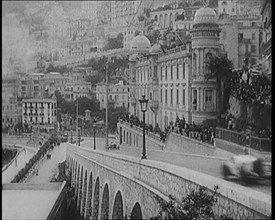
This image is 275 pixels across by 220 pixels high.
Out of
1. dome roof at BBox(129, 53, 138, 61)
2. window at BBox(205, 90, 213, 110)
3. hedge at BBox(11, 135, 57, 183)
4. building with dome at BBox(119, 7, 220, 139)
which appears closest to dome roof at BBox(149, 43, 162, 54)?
building with dome at BBox(119, 7, 220, 139)

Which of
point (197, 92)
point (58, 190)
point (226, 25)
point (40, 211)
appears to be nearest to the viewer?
point (197, 92)

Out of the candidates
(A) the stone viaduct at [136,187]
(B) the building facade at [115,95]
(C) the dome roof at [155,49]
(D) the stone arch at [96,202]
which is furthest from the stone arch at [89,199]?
(C) the dome roof at [155,49]

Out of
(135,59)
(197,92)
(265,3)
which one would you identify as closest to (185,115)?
(197,92)

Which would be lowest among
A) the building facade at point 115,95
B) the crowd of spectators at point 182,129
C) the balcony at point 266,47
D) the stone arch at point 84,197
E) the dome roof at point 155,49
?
the stone arch at point 84,197

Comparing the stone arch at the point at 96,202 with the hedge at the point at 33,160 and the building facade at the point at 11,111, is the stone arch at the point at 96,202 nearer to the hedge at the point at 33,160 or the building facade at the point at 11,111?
the hedge at the point at 33,160

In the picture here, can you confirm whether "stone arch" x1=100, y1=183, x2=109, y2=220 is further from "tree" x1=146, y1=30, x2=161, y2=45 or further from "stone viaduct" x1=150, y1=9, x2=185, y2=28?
"stone viaduct" x1=150, y1=9, x2=185, y2=28

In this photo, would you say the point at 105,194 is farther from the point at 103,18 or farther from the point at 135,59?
the point at 103,18
